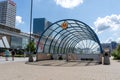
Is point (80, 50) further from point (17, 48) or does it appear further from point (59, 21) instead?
point (17, 48)

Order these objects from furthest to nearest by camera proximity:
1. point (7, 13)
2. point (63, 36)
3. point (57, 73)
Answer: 1. point (7, 13)
2. point (63, 36)
3. point (57, 73)

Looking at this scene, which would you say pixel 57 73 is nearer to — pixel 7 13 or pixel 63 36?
pixel 63 36

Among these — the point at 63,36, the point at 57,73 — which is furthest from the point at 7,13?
the point at 57,73

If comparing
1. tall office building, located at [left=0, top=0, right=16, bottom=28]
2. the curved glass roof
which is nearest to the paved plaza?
the curved glass roof

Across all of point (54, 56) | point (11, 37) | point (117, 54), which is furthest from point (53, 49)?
point (11, 37)

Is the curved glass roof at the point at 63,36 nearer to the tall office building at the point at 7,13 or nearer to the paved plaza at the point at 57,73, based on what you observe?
the paved plaza at the point at 57,73

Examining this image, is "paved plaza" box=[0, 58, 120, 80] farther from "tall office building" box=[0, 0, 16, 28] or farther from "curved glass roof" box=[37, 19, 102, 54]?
"tall office building" box=[0, 0, 16, 28]

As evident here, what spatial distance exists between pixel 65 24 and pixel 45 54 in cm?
716

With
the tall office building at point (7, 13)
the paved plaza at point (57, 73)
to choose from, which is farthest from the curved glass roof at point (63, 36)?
the tall office building at point (7, 13)

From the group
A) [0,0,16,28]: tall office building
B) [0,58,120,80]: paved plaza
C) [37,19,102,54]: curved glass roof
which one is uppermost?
[0,0,16,28]: tall office building

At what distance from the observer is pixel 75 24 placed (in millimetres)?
31641

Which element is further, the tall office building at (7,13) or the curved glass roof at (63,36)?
the tall office building at (7,13)

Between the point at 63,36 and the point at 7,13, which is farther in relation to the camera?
the point at 7,13

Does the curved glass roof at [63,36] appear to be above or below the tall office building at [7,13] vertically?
below
